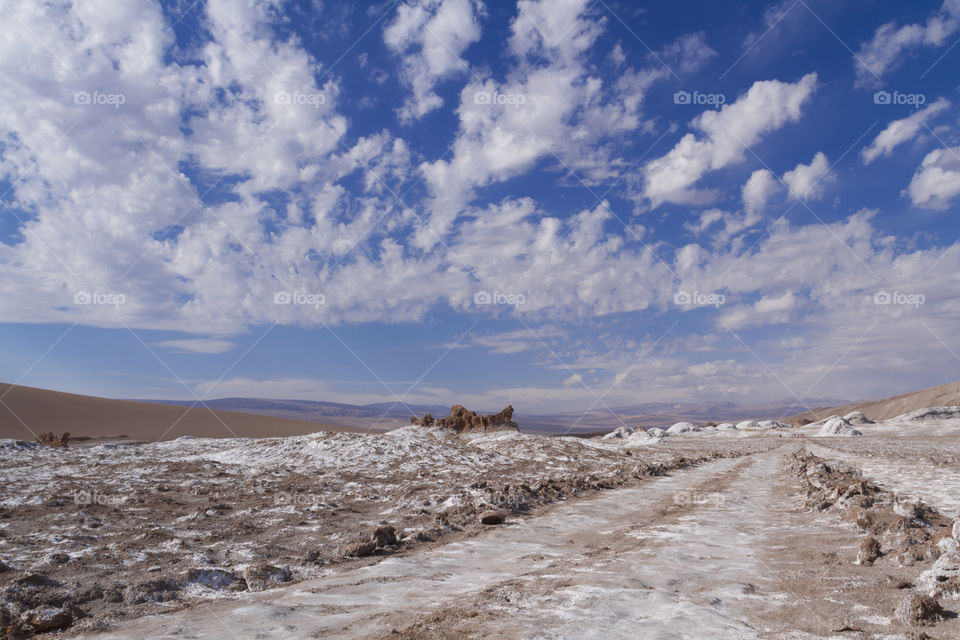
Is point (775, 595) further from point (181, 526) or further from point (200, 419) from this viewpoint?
point (200, 419)

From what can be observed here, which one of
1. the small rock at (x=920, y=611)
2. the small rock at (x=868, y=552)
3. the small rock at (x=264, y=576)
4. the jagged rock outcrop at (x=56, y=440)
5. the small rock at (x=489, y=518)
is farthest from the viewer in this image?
the jagged rock outcrop at (x=56, y=440)

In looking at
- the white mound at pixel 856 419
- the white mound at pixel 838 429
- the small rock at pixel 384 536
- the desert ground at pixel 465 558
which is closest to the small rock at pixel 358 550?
the desert ground at pixel 465 558

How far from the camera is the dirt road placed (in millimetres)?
4418

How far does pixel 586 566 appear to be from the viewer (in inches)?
261

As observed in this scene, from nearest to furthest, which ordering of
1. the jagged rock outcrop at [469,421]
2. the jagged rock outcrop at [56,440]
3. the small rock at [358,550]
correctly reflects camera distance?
the small rock at [358,550]
the jagged rock outcrop at [56,440]
the jagged rock outcrop at [469,421]

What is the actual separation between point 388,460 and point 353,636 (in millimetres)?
15220

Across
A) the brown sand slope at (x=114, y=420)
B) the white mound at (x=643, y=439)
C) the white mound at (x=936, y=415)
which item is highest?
the brown sand slope at (x=114, y=420)

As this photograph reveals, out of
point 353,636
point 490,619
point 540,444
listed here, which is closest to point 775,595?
point 490,619

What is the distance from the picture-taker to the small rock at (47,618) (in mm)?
4594

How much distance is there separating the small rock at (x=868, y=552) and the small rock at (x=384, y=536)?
20.9 ft

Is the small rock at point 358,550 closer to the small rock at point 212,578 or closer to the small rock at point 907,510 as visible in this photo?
the small rock at point 212,578

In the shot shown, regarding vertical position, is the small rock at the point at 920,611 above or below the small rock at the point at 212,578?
above

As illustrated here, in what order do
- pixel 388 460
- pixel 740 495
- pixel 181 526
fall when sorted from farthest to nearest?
pixel 388 460 < pixel 740 495 < pixel 181 526

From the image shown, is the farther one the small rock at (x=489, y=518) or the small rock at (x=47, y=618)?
the small rock at (x=489, y=518)
